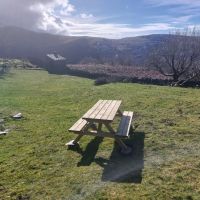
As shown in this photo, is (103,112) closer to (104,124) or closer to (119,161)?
(104,124)

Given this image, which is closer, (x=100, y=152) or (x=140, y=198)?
(x=140, y=198)

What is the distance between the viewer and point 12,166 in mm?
9531

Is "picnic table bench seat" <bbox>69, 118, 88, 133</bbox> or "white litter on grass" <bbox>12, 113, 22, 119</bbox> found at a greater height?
"picnic table bench seat" <bbox>69, 118, 88, 133</bbox>

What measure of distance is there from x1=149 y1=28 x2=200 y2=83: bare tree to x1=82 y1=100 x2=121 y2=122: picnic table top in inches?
A: 812

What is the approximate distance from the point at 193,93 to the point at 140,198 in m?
13.3

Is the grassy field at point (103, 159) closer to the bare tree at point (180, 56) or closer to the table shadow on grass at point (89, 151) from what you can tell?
the table shadow on grass at point (89, 151)

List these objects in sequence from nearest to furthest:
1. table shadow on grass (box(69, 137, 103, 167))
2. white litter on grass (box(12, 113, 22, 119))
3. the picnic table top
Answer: table shadow on grass (box(69, 137, 103, 167))
the picnic table top
white litter on grass (box(12, 113, 22, 119))

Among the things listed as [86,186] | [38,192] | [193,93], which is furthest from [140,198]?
[193,93]

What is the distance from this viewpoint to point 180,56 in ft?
109

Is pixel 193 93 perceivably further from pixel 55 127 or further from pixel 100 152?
pixel 100 152

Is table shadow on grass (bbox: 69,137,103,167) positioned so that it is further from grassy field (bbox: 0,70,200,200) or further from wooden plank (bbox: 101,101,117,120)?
wooden plank (bbox: 101,101,117,120)

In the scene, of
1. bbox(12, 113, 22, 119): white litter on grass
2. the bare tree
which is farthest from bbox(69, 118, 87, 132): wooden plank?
the bare tree

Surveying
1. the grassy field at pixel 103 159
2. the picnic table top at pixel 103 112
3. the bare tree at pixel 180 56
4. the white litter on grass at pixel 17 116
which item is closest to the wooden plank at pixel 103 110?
the picnic table top at pixel 103 112

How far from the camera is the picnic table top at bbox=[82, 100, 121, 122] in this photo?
9.92 m
